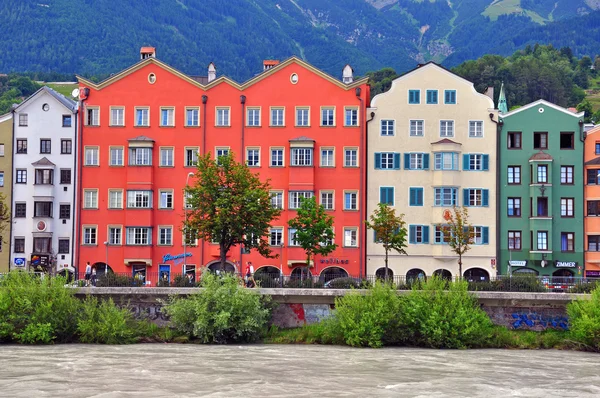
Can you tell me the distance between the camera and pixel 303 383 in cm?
3866

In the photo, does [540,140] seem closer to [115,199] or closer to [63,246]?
[115,199]

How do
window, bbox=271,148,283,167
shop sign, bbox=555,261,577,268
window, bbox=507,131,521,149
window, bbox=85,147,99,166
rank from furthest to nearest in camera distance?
window, bbox=85,147,99,166 < window, bbox=271,148,283,167 < window, bbox=507,131,521,149 < shop sign, bbox=555,261,577,268

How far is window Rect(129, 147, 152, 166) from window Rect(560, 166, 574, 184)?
32.8 m

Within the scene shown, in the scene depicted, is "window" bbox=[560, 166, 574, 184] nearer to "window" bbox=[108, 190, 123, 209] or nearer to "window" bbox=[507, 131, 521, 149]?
"window" bbox=[507, 131, 521, 149]

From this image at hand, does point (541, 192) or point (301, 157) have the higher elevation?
point (301, 157)

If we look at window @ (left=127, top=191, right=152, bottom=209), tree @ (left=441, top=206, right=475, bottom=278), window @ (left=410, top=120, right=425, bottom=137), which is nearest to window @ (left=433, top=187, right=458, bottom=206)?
tree @ (left=441, top=206, right=475, bottom=278)

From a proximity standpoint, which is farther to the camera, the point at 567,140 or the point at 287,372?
the point at 567,140

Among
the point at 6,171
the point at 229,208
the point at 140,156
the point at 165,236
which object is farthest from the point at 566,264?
the point at 6,171

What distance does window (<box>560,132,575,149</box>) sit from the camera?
79.4m

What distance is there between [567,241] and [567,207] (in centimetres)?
269

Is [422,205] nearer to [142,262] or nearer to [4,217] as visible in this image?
[142,262]

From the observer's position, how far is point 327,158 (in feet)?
263

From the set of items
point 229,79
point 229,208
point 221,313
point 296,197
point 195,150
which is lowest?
point 221,313

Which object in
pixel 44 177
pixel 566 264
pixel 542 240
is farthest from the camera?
pixel 44 177
